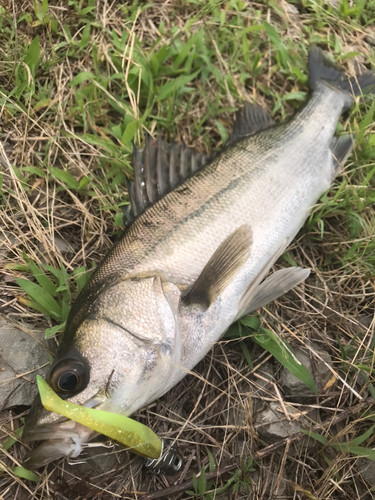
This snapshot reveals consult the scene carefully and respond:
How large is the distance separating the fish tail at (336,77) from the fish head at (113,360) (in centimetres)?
229

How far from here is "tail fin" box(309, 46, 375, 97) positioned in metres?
3.13

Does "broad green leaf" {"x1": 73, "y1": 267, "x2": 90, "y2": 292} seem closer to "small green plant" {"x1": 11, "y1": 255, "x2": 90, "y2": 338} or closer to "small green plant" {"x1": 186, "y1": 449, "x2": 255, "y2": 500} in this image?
"small green plant" {"x1": 11, "y1": 255, "x2": 90, "y2": 338}

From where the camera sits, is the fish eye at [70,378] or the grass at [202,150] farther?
the grass at [202,150]

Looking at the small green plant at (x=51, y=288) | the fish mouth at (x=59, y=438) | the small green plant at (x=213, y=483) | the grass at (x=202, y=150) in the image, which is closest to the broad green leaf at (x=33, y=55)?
the grass at (x=202, y=150)

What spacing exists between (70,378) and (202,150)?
2.03 meters

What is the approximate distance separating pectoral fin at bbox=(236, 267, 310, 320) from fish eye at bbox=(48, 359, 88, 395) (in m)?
0.99

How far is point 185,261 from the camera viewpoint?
2.18 metres

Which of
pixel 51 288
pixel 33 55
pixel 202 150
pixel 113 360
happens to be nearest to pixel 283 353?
pixel 113 360

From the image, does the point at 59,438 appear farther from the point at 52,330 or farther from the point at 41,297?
the point at 41,297

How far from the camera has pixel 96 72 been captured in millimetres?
2953

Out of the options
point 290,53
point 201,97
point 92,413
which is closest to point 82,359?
point 92,413

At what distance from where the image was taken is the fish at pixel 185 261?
1.80 m

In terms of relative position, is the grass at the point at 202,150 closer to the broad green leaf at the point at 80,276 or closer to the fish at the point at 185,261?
the broad green leaf at the point at 80,276

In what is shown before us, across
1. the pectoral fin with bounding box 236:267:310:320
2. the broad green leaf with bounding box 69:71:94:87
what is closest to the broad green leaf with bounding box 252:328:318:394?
the pectoral fin with bounding box 236:267:310:320
